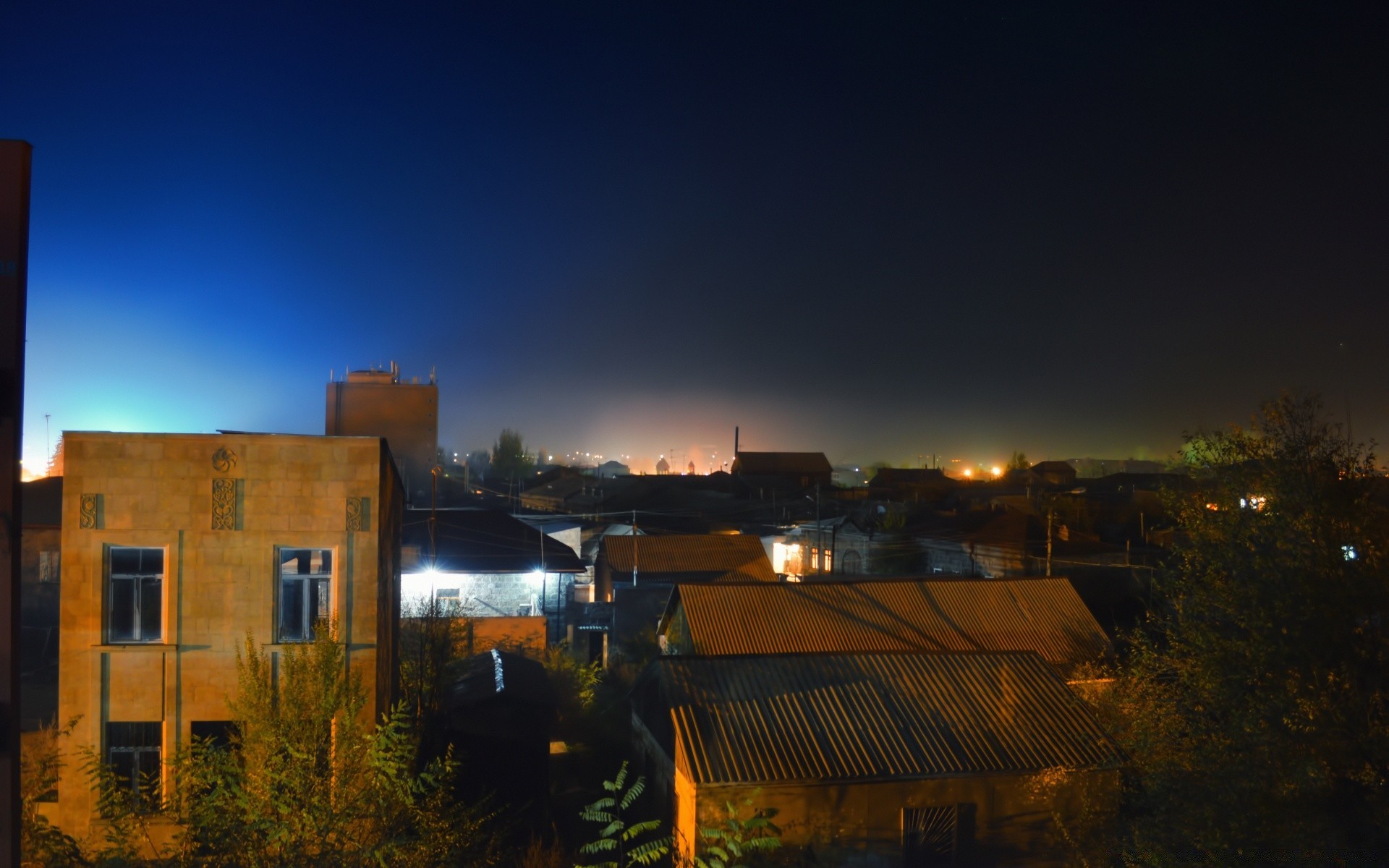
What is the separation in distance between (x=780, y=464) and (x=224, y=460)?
7843 cm

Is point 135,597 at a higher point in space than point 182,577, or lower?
lower

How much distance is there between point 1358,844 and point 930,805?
5.39 m

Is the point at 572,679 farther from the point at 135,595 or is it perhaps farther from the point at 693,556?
the point at 135,595

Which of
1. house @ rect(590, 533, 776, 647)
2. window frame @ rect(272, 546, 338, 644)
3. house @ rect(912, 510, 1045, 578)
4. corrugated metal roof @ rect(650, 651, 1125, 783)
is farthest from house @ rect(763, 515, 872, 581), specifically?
window frame @ rect(272, 546, 338, 644)

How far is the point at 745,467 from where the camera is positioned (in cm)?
8938

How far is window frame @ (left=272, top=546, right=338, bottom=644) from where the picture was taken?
12.9 m

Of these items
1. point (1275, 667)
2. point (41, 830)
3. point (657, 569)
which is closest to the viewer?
point (41, 830)

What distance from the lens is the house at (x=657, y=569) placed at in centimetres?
3108

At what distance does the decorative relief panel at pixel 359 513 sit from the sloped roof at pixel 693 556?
20580 millimetres

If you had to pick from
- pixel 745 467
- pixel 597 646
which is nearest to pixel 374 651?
pixel 597 646

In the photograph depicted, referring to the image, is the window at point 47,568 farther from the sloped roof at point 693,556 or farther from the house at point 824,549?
the house at point 824,549

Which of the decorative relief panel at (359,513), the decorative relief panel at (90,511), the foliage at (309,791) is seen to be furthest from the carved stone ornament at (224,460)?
the foliage at (309,791)

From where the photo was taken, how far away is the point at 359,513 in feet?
43.5

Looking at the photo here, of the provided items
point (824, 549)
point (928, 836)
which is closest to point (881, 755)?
point (928, 836)
